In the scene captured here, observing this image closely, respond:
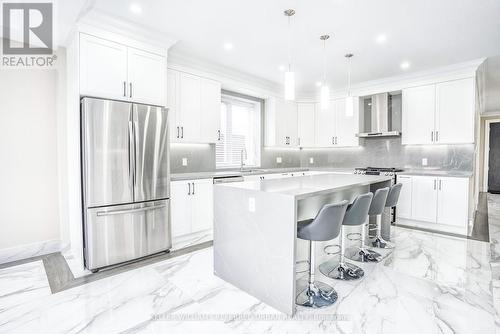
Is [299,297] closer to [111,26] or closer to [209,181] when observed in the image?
[209,181]

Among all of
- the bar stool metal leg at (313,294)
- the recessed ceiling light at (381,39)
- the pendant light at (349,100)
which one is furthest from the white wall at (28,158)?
the recessed ceiling light at (381,39)

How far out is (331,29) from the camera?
3.15 metres

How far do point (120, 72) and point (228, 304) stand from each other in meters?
2.74

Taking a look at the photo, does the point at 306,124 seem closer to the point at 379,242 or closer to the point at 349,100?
the point at 349,100

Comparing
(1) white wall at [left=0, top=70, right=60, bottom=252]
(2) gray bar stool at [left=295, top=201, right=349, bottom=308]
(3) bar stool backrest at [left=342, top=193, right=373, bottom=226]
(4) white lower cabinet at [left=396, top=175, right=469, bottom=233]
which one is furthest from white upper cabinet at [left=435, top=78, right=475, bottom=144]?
(1) white wall at [left=0, top=70, right=60, bottom=252]

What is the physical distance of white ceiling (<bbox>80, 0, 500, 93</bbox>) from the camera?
2676 millimetres

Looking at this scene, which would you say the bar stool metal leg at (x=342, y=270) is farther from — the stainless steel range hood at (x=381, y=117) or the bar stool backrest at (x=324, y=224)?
the stainless steel range hood at (x=381, y=117)

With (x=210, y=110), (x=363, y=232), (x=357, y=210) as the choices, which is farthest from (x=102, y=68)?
(x=363, y=232)

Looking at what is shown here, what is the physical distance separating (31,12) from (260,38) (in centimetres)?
247

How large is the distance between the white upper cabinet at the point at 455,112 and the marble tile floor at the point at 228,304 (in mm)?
2264

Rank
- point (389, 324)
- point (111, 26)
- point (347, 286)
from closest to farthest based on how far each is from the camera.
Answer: point (389, 324)
point (347, 286)
point (111, 26)

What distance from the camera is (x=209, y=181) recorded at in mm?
4020

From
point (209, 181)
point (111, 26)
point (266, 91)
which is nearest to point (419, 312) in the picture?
point (209, 181)

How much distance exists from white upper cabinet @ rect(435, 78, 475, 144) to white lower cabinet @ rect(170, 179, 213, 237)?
407cm
